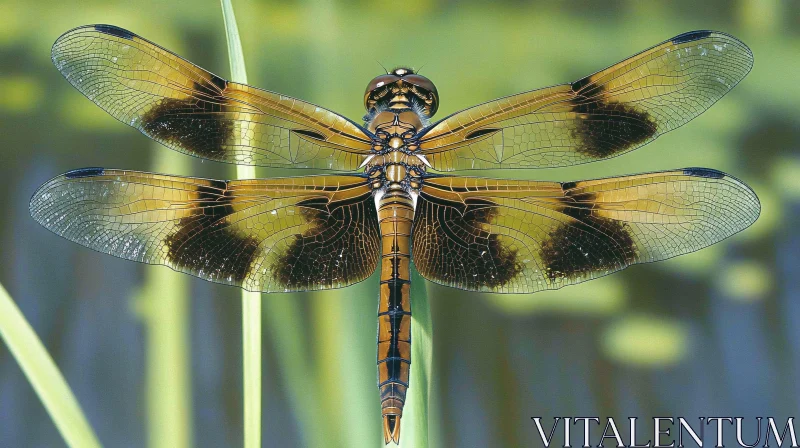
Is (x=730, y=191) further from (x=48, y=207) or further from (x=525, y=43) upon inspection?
(x=48, y=207)

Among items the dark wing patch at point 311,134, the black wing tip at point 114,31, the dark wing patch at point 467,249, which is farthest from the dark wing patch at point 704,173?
the black wing tip at point 114,31

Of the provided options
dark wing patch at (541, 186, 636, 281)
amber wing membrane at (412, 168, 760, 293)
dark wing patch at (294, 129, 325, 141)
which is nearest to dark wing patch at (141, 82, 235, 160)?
dark wing patch at (294, 129, 325, 141)

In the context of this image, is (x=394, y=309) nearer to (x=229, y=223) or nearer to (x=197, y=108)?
(x=229, y=223)

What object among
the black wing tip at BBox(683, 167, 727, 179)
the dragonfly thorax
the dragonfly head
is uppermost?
the dragonfly head

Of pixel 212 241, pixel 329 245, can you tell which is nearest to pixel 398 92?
pixel 329 245

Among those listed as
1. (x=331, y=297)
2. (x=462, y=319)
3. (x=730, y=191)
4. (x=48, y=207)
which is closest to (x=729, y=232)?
(x=730, y=191)

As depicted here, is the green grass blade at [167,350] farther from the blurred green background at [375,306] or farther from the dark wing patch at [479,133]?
the dark wing patch at [479,133]

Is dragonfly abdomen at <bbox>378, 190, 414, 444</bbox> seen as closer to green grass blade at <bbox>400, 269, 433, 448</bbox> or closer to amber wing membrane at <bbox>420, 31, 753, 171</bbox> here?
green grass blade at <bbox>400, 269, 433, 448</bbox>
